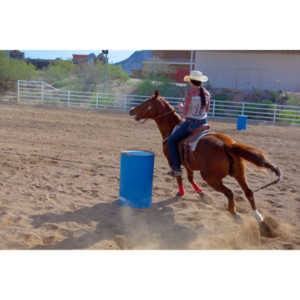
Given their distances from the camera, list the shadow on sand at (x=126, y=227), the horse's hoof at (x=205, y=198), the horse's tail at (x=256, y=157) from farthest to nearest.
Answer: the horse's hoof at (x=205, y=198)
the horse's tail at (x=256, y=157)
the shadow on sand at (x=126, y=227)

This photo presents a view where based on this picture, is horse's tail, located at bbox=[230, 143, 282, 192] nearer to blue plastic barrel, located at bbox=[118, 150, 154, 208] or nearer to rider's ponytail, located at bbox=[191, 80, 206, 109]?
rider's ponytail, located at bbox=[191, 80, 206, 109]

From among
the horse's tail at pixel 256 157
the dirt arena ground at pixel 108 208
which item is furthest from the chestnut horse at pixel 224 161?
the dirt arena ground at pixel 108 208

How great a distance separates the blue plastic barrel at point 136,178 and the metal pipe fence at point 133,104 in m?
13.6

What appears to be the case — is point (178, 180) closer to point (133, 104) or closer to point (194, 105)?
point (194, 105)

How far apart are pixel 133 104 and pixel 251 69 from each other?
8716 mm

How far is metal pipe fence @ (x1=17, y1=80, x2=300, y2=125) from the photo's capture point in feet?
59.7

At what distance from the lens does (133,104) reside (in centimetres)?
2077

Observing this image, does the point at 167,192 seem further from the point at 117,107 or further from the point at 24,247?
the point at 117,107

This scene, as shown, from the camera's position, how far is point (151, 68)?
27797mm

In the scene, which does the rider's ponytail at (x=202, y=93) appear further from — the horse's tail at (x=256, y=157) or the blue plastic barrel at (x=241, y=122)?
the blue plastic barrel at (x=241, y=122)

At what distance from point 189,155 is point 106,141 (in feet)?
19.0

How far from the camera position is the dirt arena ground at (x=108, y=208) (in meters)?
4.16

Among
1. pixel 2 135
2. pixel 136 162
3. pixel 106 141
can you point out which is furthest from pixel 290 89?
pixel 136 162

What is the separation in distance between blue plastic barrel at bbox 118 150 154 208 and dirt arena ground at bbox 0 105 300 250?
0.52 feet
